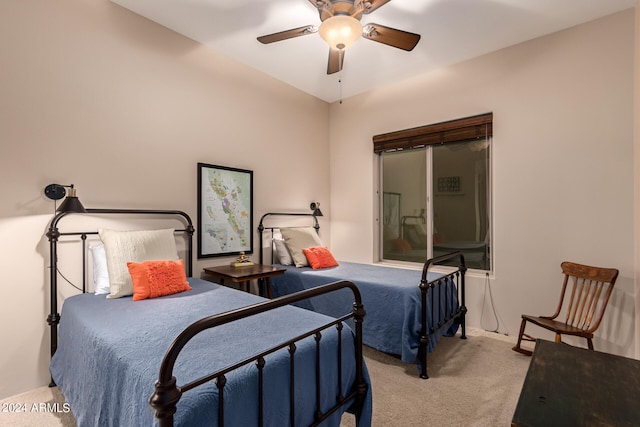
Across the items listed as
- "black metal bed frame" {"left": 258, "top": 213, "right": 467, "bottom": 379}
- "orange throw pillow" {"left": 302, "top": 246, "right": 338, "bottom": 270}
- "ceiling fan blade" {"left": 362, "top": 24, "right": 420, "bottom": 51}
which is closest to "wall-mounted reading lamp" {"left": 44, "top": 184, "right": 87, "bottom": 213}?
"orange throw pillow" {"left": 302, "top": 246, "right": 338, "bottom": 270}

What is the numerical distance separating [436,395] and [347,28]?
99.9 inches

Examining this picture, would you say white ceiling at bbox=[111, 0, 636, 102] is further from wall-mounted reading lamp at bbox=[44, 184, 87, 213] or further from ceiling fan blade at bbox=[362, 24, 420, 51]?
wall-mounted reading lamp at bbox=[44, 184, 87, 213]

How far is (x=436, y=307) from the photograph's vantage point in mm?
2584

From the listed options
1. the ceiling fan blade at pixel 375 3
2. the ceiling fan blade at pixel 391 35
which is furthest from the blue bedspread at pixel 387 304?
the ceiling fan blade at pixel 375 3

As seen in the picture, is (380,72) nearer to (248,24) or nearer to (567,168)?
(248,24)

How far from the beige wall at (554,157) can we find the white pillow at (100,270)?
3.35 metres

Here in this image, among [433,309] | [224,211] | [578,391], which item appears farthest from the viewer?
[224,211]

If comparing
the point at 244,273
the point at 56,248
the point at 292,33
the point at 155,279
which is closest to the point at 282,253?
the point at 244,273

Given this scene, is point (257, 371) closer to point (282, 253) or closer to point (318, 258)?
point (318, 258)

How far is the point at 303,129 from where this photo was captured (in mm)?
4223

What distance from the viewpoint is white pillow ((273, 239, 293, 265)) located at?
358 centimetres

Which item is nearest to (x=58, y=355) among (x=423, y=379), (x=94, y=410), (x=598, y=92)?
(x=94, y=410)

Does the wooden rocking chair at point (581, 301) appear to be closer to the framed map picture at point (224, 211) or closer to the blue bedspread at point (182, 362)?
the blue bedspread at point (182, 362)

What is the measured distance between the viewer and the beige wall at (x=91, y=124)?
6.77ft
